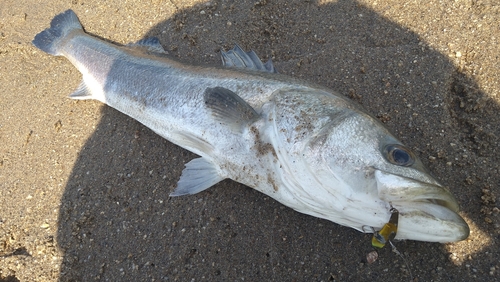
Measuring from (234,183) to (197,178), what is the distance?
35cm

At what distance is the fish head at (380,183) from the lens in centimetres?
179

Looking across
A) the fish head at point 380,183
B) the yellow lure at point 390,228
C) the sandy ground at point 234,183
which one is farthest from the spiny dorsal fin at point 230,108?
the yellow lure at point 390,228

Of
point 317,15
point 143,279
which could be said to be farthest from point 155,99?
point 317,15

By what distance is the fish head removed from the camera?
1795 mm

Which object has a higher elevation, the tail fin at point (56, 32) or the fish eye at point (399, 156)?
the fish eye at point (399, 156)

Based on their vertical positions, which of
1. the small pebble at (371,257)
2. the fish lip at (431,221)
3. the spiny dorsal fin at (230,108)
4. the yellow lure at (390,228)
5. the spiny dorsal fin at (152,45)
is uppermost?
the fish lip at (431,221)

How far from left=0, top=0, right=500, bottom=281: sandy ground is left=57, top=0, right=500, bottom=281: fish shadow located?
0.03 feet

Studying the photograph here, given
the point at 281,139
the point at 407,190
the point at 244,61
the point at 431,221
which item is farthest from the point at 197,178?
the point at 431,221

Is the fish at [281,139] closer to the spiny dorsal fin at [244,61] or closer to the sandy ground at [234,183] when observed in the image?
the spiny dorsal fin at [244,61]

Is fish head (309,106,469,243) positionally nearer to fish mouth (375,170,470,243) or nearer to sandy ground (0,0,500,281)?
fish mouth (375,170,470,243)

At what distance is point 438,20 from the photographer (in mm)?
3414

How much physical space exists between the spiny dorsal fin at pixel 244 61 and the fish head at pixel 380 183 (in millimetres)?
1097

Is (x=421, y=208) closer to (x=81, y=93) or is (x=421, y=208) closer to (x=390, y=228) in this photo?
(x=390, y=228)

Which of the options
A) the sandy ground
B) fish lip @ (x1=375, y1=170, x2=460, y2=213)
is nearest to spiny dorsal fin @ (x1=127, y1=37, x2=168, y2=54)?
the sandy ground
